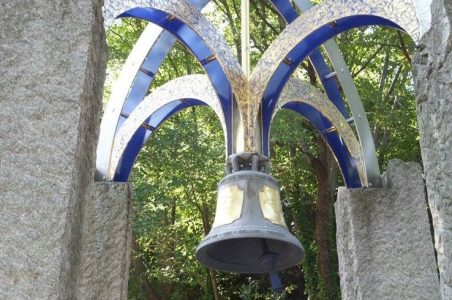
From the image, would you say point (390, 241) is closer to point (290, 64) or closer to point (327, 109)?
point (327, 109)

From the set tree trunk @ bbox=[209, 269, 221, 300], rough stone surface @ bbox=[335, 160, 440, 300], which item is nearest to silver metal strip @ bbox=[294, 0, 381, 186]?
rough stone surface @ bbox=[335, 160, 440, 300]

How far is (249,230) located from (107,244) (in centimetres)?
136

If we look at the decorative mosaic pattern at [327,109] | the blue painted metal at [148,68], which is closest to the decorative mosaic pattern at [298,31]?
the decorative mosaic pattern at [327,109]

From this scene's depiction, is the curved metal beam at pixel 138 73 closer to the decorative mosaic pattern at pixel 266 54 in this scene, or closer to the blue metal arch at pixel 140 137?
the blue metal arch at pixel 140 137

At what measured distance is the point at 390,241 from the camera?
15.9 feet

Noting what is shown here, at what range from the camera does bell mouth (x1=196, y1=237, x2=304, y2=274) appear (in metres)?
4.15

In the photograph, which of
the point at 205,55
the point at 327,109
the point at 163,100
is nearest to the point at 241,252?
the point at 205,55

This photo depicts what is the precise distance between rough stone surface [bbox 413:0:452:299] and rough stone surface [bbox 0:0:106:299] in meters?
1.43

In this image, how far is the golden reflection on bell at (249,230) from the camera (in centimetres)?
374

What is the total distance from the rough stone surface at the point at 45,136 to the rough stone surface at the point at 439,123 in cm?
143

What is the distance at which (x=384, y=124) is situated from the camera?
39.1 feet

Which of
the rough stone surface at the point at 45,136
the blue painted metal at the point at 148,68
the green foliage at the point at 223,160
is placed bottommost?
the rough stone surface at the point at 45,136

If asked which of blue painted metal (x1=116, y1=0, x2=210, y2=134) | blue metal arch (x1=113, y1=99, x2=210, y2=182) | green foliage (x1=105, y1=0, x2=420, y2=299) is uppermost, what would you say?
green foliage (x1=105, y1=0, x2=420, y2=299)

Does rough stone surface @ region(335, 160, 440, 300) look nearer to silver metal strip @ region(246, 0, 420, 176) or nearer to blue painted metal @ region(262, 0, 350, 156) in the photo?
blue painted metal @ region(262, 0, 350, 156)
